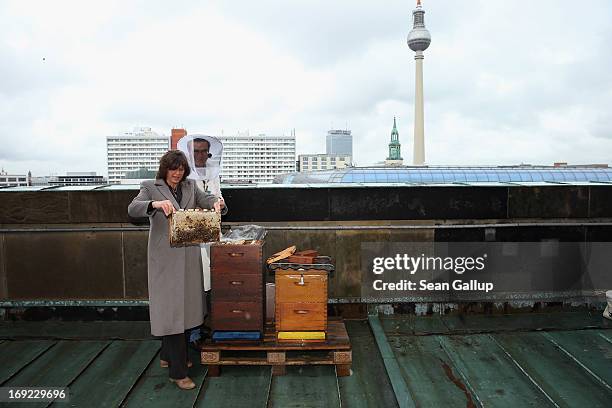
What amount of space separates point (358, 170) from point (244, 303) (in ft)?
205

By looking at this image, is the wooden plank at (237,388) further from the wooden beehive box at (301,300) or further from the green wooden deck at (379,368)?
the wooden beehive box at (301,300)

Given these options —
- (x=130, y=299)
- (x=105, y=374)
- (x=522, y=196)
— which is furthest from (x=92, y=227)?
(x=522, y=196)

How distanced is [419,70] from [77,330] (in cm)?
13766

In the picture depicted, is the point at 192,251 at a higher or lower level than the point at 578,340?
higher

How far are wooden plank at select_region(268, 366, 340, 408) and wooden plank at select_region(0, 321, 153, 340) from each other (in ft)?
6.23

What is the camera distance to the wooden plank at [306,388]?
3.70 metres

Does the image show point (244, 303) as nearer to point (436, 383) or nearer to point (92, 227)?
point (436, 383)

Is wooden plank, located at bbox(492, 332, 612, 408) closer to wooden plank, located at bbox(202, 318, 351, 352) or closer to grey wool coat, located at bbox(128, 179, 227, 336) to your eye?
wooden plank, located at bbox(202, 318, 351, 352)

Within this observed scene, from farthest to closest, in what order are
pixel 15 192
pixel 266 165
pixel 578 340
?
pixel 266 165
pixel 15 192
pixel 578 340

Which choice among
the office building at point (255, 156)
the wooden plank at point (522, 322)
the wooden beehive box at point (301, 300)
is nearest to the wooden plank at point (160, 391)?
the wooden beehive box at point (301, 300)

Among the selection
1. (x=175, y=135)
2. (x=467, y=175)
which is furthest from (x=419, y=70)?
(x=175, y=135)

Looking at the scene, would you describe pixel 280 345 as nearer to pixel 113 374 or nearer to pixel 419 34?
pixel 113 374

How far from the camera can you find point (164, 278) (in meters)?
3.83

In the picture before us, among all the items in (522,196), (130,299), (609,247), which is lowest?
(130,299)
